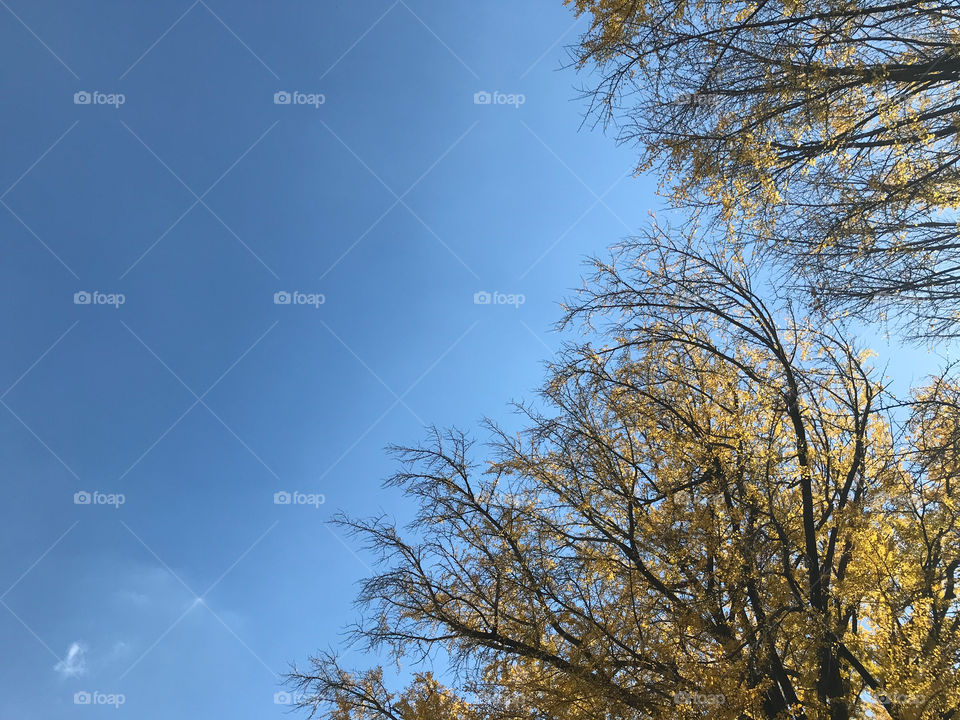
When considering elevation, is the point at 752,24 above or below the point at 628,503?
above

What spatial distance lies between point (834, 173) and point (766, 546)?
155 inches

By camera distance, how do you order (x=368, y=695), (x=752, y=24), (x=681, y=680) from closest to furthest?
(x=752, y=24), (x=681, y=680), (x=368, y=695)

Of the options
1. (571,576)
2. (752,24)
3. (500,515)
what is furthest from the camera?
(500,515)

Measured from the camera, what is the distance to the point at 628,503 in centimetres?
744

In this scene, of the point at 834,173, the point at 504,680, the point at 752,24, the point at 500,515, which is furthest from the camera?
the point at 500,515


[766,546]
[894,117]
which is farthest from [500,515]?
[894,117]

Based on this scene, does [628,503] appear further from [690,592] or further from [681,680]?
[681,680]

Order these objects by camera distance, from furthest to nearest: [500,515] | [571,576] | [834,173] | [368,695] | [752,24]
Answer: [368,695] < [500,515] < [571,576] < [834,173] < [752,24]

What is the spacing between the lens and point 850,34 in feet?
16.0

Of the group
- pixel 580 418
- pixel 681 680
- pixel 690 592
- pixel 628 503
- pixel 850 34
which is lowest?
pixel 681 680

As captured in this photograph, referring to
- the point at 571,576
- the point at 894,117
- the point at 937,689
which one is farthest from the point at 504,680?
the point at 894,117

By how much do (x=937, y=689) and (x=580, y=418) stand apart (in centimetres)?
448

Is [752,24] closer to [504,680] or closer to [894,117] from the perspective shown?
[894,117]

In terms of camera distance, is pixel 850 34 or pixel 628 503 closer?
pixel 850 34
